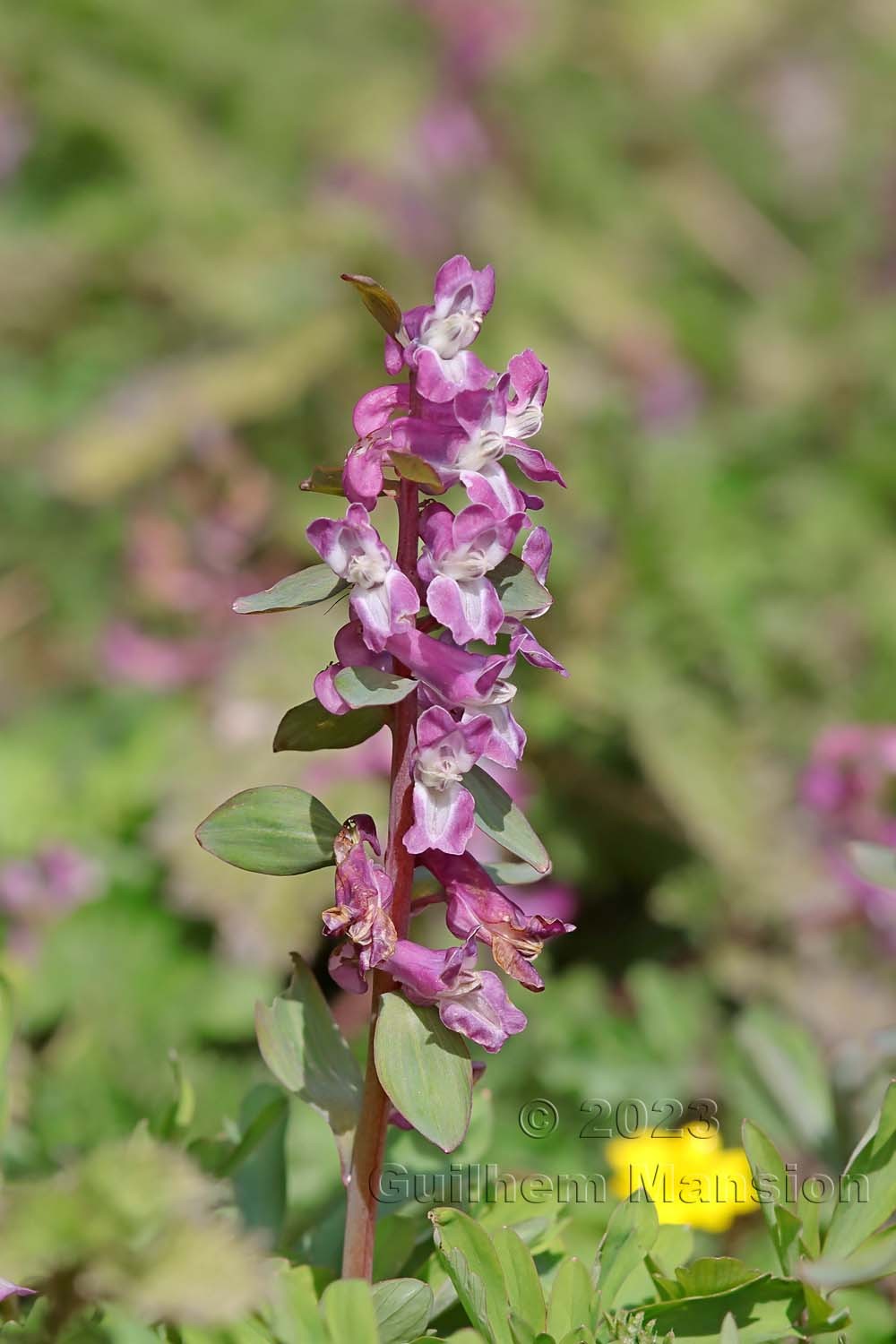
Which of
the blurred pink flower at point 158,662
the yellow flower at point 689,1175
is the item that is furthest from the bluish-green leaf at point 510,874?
the blurred pink flower at point 158,662

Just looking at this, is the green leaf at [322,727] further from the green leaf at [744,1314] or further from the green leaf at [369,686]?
the green leaf at [744,1314]

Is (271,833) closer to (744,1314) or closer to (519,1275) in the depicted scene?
(519,1275)

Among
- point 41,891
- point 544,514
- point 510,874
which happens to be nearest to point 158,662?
point 41,891

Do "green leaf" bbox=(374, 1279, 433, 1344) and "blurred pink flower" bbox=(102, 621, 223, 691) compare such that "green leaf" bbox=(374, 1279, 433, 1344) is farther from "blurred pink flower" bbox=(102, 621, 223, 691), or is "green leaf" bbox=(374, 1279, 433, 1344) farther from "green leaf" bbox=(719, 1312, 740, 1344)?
"blurred pink flower" bbox=(102, 621, 223, 691)

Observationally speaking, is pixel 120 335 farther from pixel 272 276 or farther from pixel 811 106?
pixel 811 106

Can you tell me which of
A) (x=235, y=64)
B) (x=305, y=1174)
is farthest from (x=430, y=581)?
(x=235, y=64)

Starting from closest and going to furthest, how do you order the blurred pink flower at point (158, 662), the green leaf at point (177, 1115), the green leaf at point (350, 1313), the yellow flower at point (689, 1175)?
the green leaf at point (350, 1313) → the green leaf at point (177, 1115) → the yellow flower at point (689, 1175) → the blurred pink flower at point (158, 662)

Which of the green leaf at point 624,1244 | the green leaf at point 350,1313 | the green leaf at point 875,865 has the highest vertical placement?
the green leaf at point 875,865
